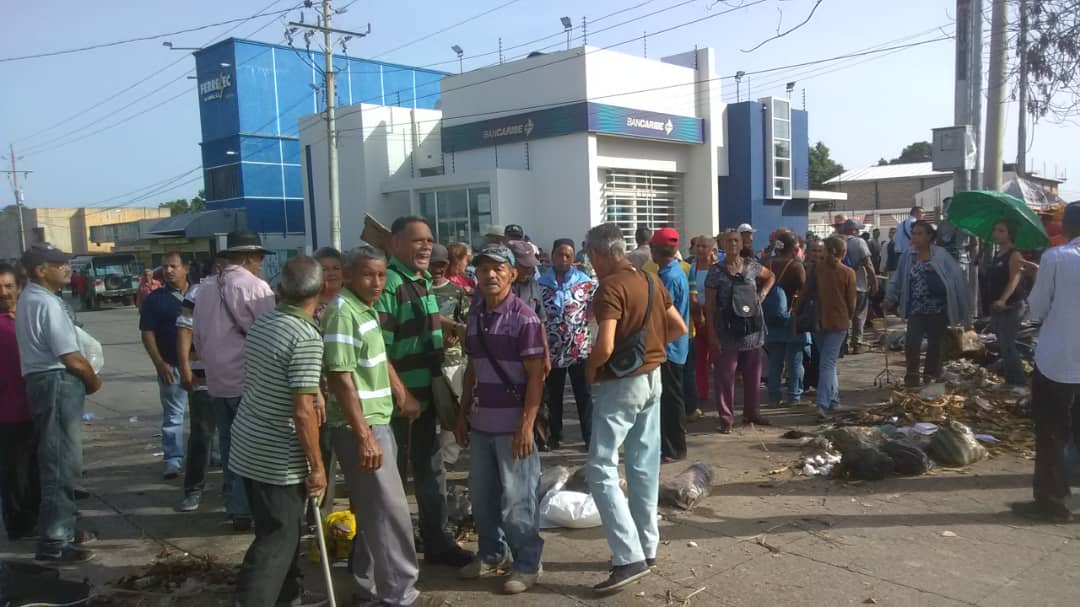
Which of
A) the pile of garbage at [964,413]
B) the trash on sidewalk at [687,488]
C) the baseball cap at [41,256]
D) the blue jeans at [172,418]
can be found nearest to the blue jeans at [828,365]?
the pile of garbage at [964,413]

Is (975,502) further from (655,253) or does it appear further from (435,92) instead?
(435,92)

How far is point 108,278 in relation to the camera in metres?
33.4

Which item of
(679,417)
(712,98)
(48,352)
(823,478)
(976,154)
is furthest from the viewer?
(712,98)

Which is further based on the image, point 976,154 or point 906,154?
point 906,154

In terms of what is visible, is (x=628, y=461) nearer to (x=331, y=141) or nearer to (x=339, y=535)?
(x=339, y=535)

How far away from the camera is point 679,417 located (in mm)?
6105

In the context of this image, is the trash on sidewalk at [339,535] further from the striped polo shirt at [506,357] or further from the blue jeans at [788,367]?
the blue jeans at [788,367]

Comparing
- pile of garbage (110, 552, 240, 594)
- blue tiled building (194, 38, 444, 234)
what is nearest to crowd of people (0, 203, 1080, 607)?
pile of garbage (110, 552, 240, 594)

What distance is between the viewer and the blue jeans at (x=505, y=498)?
397 centimetres

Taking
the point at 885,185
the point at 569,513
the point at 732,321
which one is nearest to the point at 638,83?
the point at 732,321

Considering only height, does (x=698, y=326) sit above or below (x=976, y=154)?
below

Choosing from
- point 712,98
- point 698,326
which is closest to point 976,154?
point 698,326

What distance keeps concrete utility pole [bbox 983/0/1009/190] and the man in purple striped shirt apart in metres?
9.15

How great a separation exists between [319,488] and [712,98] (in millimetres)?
26403
